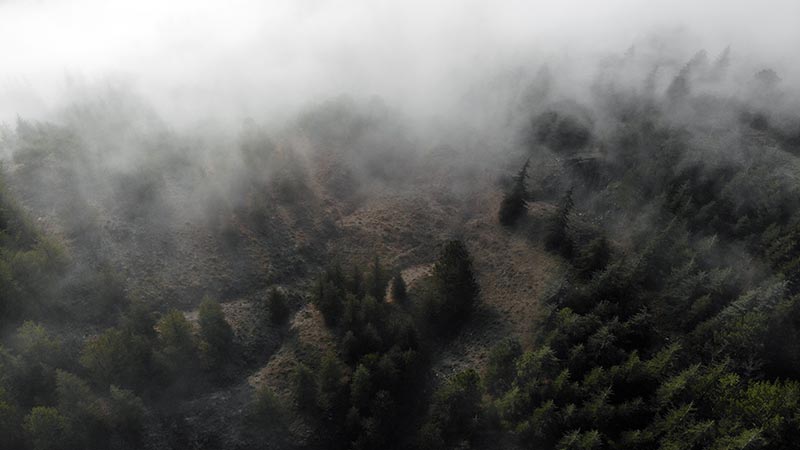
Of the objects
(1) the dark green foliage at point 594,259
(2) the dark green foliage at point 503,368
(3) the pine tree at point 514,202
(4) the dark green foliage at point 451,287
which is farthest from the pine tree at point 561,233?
(2) the dark green foliage at point 503,368

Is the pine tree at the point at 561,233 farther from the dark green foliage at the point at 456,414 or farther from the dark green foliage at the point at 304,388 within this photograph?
the dark green foliage at the point at 304,388

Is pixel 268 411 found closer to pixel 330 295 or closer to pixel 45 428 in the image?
pixel 330 295

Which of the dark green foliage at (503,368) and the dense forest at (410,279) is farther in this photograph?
the dark green foliage at (503,368)

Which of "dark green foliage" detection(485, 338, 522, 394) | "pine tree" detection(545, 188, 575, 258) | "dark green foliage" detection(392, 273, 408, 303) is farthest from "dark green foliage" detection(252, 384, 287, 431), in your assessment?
"pine tree" detection(545, 188, 575, 258)

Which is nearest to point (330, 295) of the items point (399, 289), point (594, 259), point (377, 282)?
point (377, 282)

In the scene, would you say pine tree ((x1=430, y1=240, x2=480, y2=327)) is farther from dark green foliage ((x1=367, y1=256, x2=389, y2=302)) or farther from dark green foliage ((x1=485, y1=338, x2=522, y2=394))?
dark green foliage ((x1=485, y1=338, x2=522, y2=394))

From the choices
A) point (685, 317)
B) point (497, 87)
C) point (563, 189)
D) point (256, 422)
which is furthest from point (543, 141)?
point (256, 422)

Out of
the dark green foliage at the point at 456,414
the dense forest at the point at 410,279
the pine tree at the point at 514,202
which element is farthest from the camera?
the pine tree at the point at 514,202
